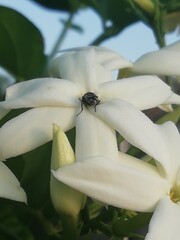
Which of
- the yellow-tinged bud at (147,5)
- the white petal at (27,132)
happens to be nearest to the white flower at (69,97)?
Result: the white petal at (27,132)

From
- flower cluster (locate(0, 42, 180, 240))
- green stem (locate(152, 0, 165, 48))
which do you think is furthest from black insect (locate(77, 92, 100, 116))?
green stem (locate(152, 0, 165, 48))

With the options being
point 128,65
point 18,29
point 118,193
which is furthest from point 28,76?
point 118,193

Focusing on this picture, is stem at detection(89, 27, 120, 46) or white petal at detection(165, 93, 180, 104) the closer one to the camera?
white petal at detection(165, 93, 180, 104)

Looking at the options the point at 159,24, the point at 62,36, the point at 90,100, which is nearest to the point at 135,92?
the point at 90,100

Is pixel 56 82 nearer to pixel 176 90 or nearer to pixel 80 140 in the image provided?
pixel 80 140

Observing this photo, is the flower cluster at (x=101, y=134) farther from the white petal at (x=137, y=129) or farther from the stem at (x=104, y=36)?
the stem at (x=104, y=36)

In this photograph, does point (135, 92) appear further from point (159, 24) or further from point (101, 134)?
point (159, 24)

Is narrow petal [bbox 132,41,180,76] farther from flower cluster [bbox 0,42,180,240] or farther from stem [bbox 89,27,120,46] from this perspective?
stem [bbox 89,27,120,46]

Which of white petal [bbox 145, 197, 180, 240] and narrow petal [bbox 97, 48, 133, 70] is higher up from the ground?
narrow petal [bbox 97, 48, 133, 70]

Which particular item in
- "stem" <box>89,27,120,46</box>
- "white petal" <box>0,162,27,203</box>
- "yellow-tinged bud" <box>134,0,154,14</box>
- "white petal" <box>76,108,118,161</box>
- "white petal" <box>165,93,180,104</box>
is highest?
"yellow-tinged bud" <box>134,0,154,14</box>
